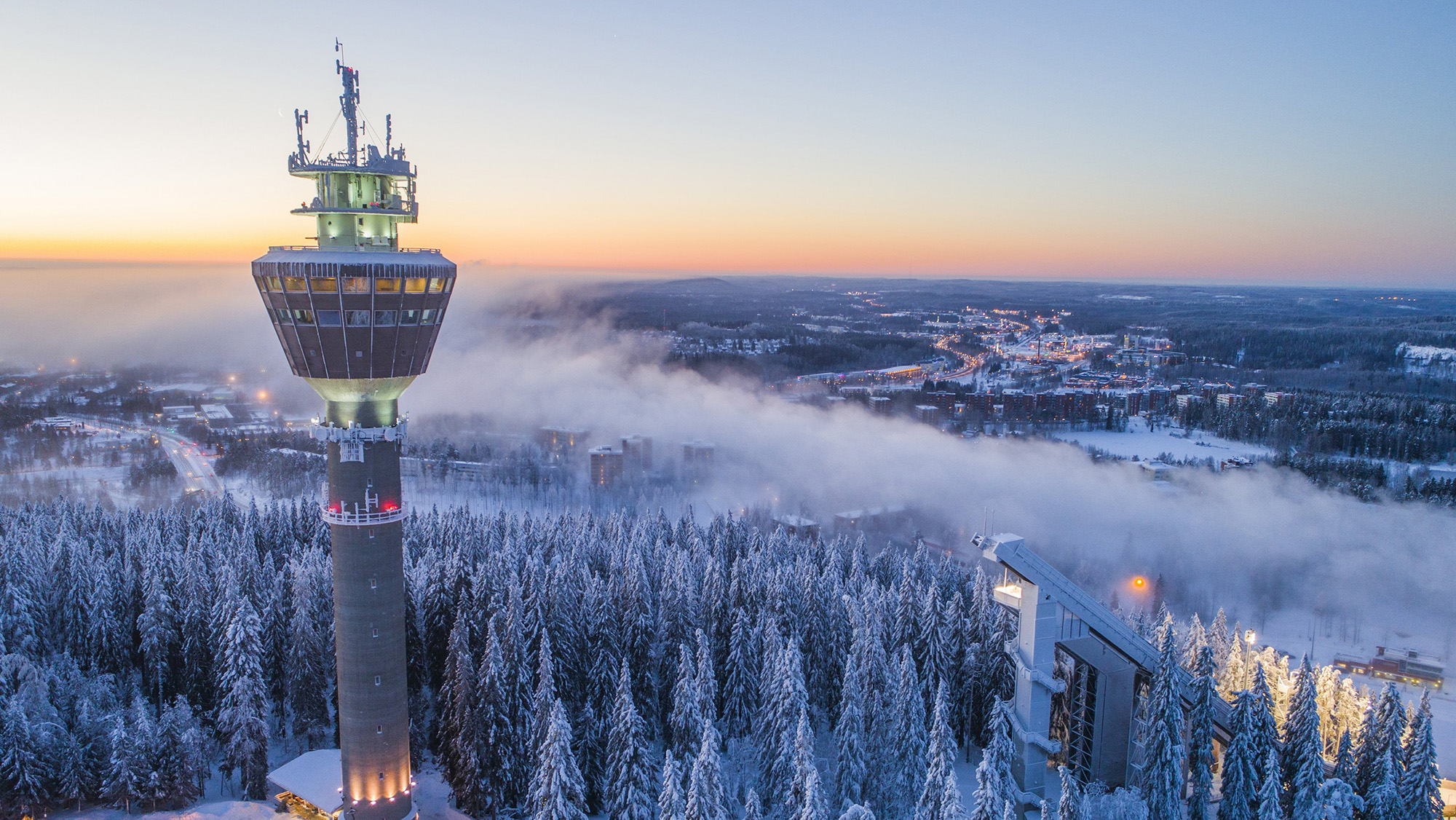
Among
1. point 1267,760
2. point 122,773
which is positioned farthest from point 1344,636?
point 122,773

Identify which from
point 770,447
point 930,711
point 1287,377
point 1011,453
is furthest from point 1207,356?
point 930,711

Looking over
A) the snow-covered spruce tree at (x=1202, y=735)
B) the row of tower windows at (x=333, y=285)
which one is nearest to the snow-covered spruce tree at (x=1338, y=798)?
the snow-covered spruce tree at (x=1202, y=735)

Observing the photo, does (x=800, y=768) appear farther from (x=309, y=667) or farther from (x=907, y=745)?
(x=309, y=667)

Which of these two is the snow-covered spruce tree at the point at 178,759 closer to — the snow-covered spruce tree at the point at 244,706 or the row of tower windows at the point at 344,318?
the snow-covered spruce tree at the point at 244,706

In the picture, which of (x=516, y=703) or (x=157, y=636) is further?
(x=157, y=636)

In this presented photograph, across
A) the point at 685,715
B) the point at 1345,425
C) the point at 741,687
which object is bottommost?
the point at 741,687

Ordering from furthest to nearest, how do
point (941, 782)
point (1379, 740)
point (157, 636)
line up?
point (157, 636) → point (1379, 740) → point (941, 782)
